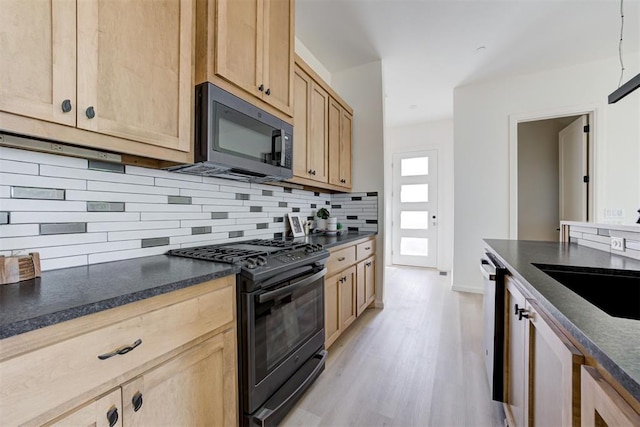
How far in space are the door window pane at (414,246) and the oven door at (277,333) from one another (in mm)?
4068

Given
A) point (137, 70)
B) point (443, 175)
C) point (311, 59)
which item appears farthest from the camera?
point (443, 175)

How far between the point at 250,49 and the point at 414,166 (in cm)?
445

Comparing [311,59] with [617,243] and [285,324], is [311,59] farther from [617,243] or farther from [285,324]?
[617,243]

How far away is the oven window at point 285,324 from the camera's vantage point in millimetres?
1213

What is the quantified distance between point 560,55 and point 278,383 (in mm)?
4239

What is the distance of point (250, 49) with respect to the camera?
4.90 feet

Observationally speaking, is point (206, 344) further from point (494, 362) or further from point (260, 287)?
point (494, 362)

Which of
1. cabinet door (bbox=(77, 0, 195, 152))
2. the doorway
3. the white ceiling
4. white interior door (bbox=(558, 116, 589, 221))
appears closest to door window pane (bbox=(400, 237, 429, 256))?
the doorway

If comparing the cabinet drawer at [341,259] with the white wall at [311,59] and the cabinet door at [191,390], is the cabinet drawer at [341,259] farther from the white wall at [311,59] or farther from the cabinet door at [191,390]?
the white wall at [311,59]

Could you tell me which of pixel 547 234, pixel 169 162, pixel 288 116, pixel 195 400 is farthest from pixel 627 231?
pixel 547 234

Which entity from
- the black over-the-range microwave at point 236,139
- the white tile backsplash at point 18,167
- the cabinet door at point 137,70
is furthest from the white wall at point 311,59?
the white tile backsplash at point 18,167

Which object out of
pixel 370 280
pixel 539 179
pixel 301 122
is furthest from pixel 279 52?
pixel 539 179

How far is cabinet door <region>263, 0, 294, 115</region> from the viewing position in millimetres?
1615

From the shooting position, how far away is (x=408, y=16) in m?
2.43
